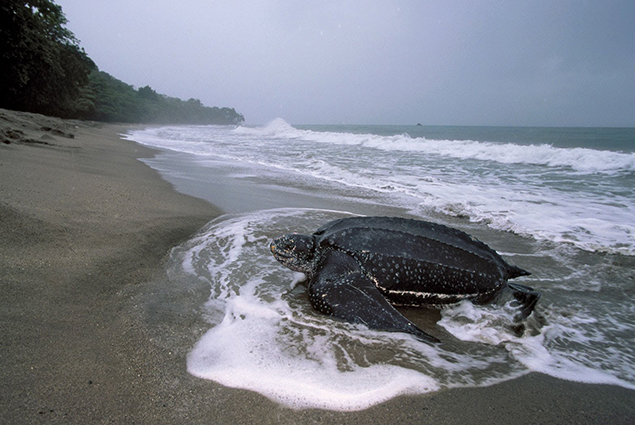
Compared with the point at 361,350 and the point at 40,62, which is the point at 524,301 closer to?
the point at 361,350

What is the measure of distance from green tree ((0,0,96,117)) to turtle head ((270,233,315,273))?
14909 mm

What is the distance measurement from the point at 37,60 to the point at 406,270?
18.0m

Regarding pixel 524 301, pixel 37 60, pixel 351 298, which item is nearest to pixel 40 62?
pixel 37 60

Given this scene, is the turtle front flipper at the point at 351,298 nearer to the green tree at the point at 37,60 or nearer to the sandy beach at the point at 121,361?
the sandy beach at the point at 121,361

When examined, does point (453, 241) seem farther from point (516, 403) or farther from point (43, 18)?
point (43, 18)

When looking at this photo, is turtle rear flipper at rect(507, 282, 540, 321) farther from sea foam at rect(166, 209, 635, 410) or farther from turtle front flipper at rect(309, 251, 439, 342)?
turtle front flipper at rect(309, 251, 439, 342)

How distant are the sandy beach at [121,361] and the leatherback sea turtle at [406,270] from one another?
1.97 ft

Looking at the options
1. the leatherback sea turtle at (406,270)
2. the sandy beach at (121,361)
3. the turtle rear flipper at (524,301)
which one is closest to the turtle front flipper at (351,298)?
the leatherback sea turtle at (406,270)

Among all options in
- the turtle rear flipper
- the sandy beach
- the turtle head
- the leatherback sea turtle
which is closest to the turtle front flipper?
the leatherback sea turtle

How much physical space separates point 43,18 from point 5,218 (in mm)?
20855

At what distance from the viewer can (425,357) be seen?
4.82 ft

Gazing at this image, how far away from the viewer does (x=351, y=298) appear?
1740 mm

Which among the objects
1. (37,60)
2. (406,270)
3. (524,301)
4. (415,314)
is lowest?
(415,314)

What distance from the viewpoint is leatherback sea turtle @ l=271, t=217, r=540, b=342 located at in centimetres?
185
